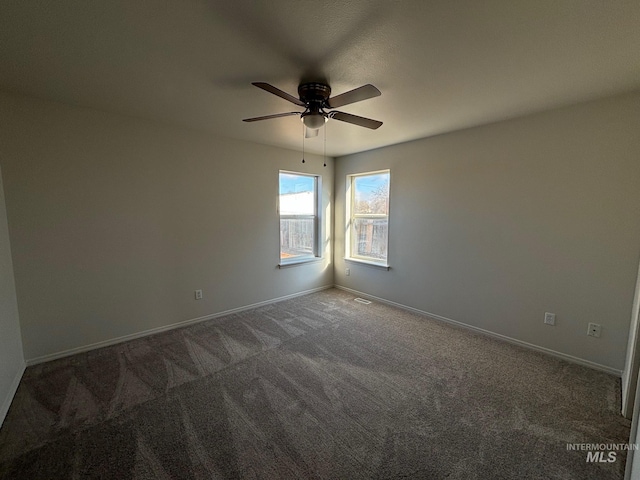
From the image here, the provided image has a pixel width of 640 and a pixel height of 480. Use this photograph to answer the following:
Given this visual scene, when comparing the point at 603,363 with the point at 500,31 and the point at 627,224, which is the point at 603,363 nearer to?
the point at 627,224

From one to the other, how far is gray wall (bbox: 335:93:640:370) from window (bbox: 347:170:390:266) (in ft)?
1.03

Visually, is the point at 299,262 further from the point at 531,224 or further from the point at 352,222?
the point at 531,224

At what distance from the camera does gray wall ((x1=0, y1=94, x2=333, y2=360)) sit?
2305 mm

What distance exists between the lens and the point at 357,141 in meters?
3.58

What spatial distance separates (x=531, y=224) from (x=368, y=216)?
2158 millimetres

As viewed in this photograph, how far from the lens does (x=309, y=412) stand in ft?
5.98

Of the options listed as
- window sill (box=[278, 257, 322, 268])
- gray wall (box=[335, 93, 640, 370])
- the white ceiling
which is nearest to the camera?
the white ceiling

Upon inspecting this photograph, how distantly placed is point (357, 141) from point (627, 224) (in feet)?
9.08

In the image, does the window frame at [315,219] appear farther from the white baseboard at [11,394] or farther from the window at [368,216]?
the white baseboard at [11,394]

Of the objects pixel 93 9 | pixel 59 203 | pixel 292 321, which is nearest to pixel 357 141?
pixel 292 321

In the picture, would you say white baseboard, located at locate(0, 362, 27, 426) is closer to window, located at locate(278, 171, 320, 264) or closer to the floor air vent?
window, located at locate(278, 171, 320, 264)

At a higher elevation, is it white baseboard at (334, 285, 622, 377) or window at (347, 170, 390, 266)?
window at (347, 170, 390, 266)

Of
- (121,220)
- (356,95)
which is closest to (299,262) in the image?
(121,220)

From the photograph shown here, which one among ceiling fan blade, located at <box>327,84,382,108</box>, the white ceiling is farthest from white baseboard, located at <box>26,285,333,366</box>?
ceiling fan blade, located at <box>327,84,382,108</box>
